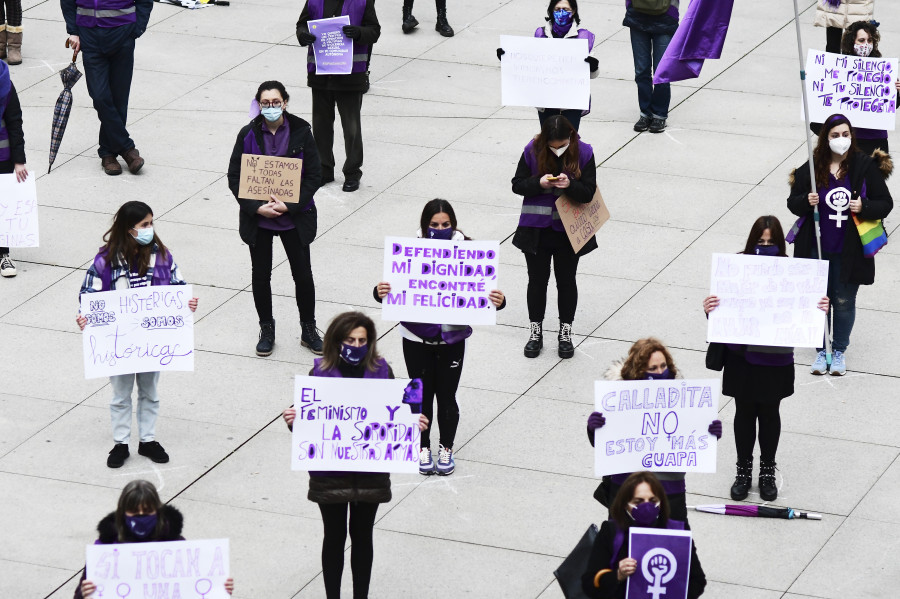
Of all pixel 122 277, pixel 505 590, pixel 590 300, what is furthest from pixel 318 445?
pixel 590 300

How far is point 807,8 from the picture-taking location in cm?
1836

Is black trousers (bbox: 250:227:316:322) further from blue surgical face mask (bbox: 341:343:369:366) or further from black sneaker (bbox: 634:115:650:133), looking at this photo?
black sneaker (bbox: 634:115:650:133)

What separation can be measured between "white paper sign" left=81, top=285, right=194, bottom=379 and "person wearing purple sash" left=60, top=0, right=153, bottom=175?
467 cm

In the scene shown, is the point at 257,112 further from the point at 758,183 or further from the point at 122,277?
the point at 758,183

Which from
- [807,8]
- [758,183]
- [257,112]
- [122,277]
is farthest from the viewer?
[807,8]

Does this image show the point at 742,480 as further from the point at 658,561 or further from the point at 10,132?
the point at 10,132

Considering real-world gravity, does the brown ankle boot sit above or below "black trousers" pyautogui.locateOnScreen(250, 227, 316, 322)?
below

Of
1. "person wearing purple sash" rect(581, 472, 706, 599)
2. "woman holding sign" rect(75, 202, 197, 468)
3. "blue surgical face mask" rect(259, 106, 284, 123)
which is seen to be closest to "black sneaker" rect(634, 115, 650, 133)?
"blue surgical face mask" rect(259, 106, 284, 123)

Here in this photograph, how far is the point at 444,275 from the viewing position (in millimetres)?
9148

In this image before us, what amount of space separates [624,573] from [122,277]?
381cm

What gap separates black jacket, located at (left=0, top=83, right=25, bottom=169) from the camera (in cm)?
1166

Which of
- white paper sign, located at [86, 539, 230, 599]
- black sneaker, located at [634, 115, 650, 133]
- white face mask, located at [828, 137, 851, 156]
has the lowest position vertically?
black sneaker, located at [634, 115, 650, 133]

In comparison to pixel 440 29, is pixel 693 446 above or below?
above

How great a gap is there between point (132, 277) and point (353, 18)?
15.2ft
